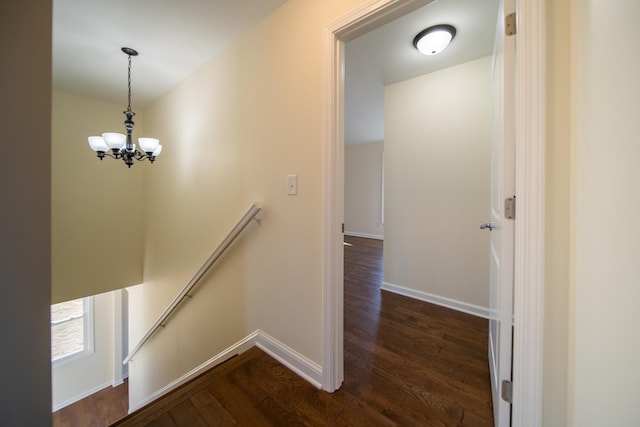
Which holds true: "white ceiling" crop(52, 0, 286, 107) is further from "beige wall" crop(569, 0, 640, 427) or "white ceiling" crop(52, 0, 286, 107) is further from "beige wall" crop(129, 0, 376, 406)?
"beige wall" crop(569, 0, 640, 427)

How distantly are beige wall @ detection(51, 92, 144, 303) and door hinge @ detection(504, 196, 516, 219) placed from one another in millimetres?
3777

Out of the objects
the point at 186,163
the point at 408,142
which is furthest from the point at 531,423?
the point at 186,163

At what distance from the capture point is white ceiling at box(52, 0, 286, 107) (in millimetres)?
1579

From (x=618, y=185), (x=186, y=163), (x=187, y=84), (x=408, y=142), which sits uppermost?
(x=187, y=84)

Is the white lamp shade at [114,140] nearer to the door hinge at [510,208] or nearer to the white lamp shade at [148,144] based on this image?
the white lamp shade at [148,144]

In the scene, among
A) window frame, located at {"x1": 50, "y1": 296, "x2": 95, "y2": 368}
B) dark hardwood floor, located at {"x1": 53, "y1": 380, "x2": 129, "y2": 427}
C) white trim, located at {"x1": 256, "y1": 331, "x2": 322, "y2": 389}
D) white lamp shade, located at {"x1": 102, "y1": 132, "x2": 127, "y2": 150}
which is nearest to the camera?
white trim, located at {"x1": 256, "y1": 331, "x2": 322, "y2": 389}

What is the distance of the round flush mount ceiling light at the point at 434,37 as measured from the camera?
5.53 ft

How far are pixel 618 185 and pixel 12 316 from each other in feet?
5.49

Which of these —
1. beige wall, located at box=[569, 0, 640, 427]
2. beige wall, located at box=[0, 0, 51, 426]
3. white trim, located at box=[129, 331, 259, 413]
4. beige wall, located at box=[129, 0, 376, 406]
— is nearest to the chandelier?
beige wall, located at box=[129, 0, 376, 406]

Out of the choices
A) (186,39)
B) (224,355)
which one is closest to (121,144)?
(186,39)

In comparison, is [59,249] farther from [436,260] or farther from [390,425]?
[436,260]

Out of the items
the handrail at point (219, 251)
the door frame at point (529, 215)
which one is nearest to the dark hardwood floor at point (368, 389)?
the door frame at point (529, 215)

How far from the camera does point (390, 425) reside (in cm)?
109

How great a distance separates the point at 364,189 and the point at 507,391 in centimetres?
551
